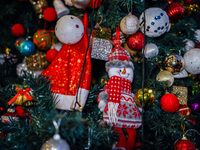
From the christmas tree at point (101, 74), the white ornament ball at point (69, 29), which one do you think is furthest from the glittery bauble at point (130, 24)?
the white ornament ball at point (69, 29)

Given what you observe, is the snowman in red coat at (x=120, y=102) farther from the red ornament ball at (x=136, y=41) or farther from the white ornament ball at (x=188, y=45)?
the white ornament ball at (x=188, y=45)

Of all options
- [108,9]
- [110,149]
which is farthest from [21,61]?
[110,149]

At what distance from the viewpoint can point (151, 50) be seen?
103 centimetres

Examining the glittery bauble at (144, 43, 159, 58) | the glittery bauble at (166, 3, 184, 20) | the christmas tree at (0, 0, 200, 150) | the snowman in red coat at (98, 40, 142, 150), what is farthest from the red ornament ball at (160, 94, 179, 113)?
the glittery bauble at (166, 3, 184, 20)

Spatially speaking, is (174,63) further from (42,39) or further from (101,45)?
(42,39)

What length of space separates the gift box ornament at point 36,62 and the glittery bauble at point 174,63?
82cm

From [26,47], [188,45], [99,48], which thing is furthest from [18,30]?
[188,45]

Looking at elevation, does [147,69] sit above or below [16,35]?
below

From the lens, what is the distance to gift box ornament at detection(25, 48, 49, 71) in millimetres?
1315

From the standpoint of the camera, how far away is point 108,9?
1144 mm

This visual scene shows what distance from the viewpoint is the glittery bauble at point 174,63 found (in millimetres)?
1066

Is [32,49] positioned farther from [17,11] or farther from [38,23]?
[17,11]

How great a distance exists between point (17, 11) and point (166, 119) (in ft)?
4.32

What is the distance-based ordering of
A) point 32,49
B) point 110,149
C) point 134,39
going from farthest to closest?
point 32,49
point 134,39
point 110,149
